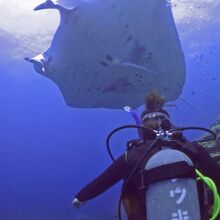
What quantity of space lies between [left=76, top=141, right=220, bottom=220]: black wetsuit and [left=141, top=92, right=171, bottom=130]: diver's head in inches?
8.4

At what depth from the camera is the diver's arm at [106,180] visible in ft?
10.7

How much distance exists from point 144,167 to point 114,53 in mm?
4312

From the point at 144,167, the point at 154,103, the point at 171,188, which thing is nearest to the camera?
the point at 171,188

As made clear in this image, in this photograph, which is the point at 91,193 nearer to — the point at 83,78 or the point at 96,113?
the point at 83,78

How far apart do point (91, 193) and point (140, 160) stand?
680 millimetres

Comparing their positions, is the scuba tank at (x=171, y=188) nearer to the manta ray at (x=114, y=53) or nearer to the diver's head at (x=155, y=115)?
the diver's head at (x=155, y=115)

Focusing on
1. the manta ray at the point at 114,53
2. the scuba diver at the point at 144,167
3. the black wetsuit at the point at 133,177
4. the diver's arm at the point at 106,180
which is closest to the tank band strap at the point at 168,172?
the scuba diver at the point at 144,167

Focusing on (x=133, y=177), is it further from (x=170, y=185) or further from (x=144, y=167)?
(x=170, y=185)

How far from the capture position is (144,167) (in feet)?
9.77

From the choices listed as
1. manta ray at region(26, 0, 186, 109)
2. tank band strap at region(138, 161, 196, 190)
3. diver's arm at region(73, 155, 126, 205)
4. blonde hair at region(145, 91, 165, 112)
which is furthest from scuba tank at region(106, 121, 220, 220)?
manta ray at region(26, 0, 186, 109)

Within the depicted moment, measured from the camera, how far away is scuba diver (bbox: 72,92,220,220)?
9.59 feet

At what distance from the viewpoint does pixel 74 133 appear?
232 feet

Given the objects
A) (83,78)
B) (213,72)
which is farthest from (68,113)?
(83,78)

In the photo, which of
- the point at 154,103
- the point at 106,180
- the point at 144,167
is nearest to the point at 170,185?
the point at 144,167
